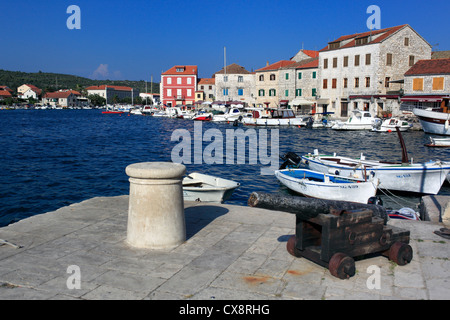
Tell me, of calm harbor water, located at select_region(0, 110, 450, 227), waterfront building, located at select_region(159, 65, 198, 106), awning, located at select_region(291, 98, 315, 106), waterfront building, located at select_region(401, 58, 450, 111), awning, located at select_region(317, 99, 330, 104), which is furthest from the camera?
waterfront building, located at select_region(159, 65, 198, 106)

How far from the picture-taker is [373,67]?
5131 cm

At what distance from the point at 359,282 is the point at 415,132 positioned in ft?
135

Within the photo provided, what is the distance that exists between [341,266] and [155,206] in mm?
2612

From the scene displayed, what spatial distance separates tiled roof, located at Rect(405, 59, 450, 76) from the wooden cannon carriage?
150 feet

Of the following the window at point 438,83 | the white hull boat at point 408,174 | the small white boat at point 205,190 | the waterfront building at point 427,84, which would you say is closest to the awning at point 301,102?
the waterfront building at point 427,84

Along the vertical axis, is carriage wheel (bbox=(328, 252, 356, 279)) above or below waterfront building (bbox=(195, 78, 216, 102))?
below

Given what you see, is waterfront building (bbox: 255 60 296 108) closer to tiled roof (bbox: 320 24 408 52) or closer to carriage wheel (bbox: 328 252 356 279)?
tiled roof (bbox: 320 24 408 52)

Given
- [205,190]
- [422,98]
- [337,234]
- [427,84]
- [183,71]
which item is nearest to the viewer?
[337,234]

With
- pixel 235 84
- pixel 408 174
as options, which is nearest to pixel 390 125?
pixel 408 174

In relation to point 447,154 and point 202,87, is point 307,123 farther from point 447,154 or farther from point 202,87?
point 202,87

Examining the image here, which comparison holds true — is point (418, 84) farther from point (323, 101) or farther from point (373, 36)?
point (323, 101)

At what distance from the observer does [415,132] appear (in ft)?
137

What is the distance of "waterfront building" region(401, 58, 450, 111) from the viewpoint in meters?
44.5

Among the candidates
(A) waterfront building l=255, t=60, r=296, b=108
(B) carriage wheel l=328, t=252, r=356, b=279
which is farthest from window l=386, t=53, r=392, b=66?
(B) carriage wheel l=328, t=252, r=356, b=279
